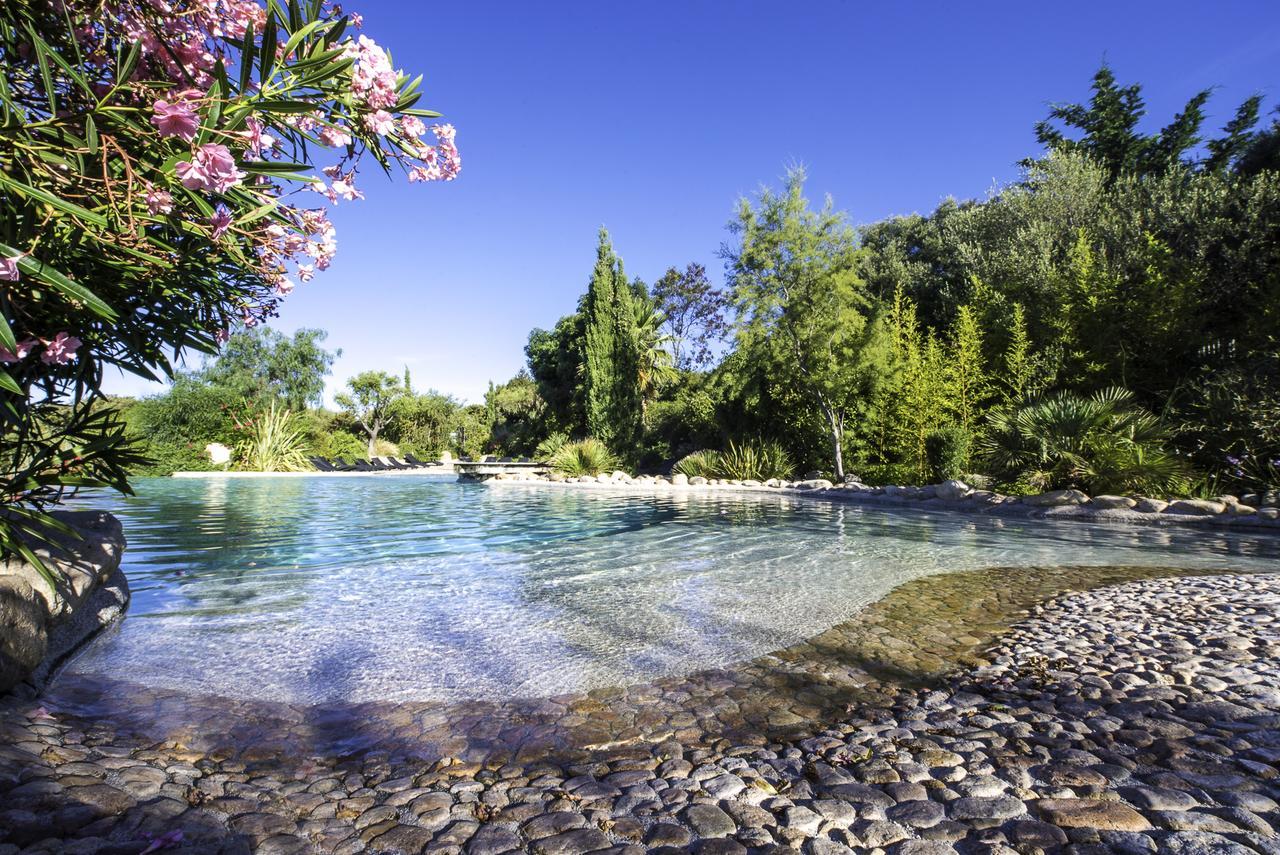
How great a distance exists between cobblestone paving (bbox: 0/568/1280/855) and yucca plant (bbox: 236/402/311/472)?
21952 millimetres

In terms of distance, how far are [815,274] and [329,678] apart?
14.7 meters

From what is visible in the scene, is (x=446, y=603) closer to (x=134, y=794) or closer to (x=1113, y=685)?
(x=134, y=794)

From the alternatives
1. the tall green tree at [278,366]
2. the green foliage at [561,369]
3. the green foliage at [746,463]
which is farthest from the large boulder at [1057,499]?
the tall green tree at [278,366]

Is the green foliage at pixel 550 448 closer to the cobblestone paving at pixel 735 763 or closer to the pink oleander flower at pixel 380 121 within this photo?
the cobblestone paving at pixel 735 763

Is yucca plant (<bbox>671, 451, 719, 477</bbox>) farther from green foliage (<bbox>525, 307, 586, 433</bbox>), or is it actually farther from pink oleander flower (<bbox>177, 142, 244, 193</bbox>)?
pink oleander flower (<bbox>177, 142, 244, 193</bbox>)

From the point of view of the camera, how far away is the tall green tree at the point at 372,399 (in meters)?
34.5

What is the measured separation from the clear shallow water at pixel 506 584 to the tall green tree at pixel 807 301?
512 cm

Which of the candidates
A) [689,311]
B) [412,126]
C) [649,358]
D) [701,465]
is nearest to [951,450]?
[701,465]

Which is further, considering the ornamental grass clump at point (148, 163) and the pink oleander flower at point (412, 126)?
the pink oleander flower at point (412, 126)

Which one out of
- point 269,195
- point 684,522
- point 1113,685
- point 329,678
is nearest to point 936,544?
point 684,522

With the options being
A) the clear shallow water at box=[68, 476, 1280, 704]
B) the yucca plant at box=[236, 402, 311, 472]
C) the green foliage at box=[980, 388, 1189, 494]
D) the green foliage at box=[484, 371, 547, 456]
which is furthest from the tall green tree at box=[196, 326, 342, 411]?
the green foliage at box=[980, 388, 1189, 494]

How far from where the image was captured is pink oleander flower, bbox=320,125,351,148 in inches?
91.7

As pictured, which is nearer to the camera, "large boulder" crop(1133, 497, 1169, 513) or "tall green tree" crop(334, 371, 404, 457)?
"large boulder" crop(1133, 497, 1169, 513)

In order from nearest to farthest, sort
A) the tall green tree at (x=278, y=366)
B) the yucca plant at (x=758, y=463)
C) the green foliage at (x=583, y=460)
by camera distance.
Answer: the yucca plant at (x=758, y=463) < the green foliage at (x=583, y=460) < the tall green tree at (x=278, y=366)
